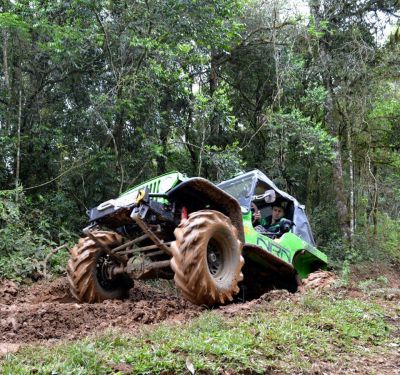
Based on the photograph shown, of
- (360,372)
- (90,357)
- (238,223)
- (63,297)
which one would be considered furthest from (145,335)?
(63,297)

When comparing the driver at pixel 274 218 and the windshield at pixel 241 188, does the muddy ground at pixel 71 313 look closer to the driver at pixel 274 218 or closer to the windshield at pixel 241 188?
the windshield at pixel 241 188

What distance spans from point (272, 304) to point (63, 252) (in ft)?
17.3

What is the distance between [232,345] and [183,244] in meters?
1.97

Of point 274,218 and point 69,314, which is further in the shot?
point 274,218

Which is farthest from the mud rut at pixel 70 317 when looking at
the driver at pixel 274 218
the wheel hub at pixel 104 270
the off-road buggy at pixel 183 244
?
the driver at pixel 274 218

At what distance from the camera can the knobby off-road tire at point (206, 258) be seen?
16.8ft

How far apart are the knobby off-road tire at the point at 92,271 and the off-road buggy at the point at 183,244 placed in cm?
1

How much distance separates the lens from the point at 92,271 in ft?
21.1

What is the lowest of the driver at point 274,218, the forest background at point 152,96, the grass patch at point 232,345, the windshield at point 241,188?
the grass patch at point 232,345

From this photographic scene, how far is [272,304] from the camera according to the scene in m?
5.18

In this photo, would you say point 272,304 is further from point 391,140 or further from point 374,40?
point 391,140

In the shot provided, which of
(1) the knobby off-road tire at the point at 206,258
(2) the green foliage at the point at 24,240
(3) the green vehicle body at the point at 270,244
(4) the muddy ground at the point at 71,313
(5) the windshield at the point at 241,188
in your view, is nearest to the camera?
(4) the muddy ground at the point at 71,313

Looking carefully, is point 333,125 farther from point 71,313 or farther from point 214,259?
point 71,313

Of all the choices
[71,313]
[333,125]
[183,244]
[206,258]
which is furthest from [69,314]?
[333,125]
